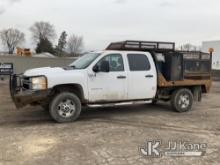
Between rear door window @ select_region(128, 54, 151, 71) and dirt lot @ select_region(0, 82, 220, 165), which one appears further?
rear door window @ select_region(128, 54, 151, 71)

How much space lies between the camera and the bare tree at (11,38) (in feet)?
325

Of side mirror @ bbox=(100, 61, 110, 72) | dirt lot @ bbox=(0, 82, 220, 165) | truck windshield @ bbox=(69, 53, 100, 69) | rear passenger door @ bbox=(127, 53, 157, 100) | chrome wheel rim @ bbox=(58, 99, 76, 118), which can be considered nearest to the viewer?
dirt lot @ bbox=(0, 82, 220, 165)

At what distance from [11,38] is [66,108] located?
9523 centimetres

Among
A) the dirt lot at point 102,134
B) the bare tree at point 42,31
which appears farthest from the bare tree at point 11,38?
the dirt lot at point 102,134

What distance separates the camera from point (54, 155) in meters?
6.28

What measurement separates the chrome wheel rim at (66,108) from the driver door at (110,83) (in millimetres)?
581

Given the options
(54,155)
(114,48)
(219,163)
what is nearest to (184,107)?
(114,48)

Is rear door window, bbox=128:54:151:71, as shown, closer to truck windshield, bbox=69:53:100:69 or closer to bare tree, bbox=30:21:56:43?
truck windshield, bbox=69:53:100:69

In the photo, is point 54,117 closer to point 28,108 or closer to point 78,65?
point 78,65

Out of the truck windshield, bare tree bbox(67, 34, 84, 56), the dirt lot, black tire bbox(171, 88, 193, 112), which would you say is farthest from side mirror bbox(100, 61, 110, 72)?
bare tree bbox(67, 34, 84, 56)

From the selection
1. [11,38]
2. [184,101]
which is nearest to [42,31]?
[11,38]

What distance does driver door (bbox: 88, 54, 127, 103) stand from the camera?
9.47 metres

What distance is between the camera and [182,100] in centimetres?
1127

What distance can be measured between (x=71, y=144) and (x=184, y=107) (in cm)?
538
